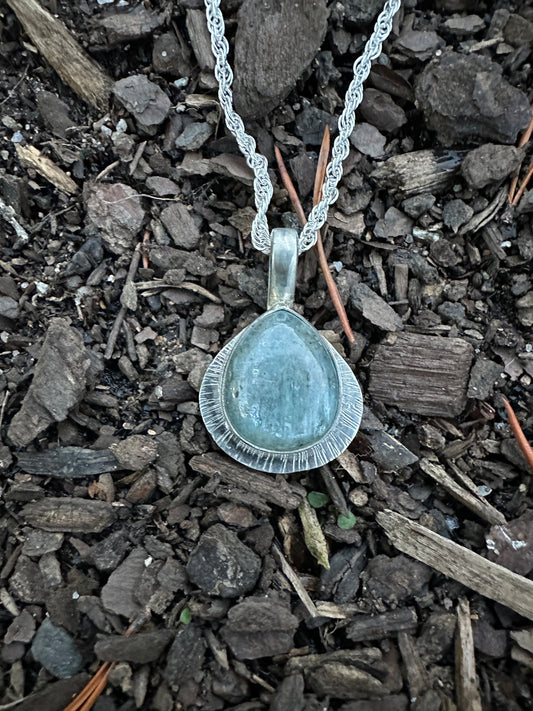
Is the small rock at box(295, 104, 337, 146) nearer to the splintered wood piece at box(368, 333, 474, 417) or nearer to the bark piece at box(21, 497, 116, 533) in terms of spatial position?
the splintered wood piece at box(368, 333, 474, 417)

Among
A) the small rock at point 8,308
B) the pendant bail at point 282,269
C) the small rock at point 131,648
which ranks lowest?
the small rock at point 131,648

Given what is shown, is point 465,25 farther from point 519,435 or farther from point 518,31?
point 519,435

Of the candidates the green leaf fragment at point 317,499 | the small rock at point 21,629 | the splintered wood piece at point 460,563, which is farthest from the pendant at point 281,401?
the small rock at point 21,629

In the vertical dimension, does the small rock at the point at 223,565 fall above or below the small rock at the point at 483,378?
below

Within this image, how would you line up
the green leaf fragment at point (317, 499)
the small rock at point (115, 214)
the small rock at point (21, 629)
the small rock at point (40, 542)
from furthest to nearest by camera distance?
the small rock at point (115, 214) < the green leaf fragment at point (317, 499) < the small rock at point (40, 542) < the small rock at point (21, 629)

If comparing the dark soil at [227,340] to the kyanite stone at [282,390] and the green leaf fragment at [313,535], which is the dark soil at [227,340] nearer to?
the green leaf fragment at [313,535]

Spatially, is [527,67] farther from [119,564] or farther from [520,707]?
[119,564]
